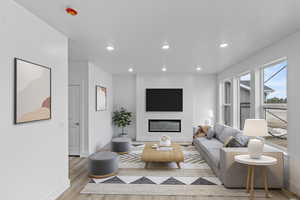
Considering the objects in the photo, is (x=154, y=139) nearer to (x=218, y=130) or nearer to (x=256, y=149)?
(x=218, y=130)

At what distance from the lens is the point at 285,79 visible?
3473mm

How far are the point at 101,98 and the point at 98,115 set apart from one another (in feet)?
1.85

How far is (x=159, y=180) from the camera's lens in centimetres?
348

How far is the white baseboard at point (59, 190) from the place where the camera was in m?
2.69

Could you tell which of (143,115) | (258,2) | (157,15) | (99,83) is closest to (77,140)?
(99,83)

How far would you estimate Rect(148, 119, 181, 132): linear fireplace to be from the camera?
718 cm

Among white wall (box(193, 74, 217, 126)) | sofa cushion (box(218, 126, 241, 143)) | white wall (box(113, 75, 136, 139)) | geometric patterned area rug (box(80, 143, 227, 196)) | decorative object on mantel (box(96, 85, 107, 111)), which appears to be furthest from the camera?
white wall (box(113, 75, 136, 139))

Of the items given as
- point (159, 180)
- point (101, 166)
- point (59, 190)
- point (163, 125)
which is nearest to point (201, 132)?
point (163, 125)

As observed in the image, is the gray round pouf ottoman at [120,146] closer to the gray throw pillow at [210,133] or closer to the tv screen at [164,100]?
the tv screen at [164,100]

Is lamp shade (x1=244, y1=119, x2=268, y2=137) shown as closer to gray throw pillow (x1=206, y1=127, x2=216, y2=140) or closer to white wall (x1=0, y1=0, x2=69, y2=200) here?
gray throw pillow (x1=206, y1=127, x2=216, y2=140)

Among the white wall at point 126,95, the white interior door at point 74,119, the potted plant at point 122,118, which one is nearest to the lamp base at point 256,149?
the white interior door at point 74,119

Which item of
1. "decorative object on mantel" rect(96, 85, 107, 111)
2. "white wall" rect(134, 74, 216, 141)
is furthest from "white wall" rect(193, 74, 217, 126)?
"decorative object on mantel" rect(96, 85, 107, 111)

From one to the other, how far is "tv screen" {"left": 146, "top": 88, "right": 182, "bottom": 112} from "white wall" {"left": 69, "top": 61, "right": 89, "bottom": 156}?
2.68 meters

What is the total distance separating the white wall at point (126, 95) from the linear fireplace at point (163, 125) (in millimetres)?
746
